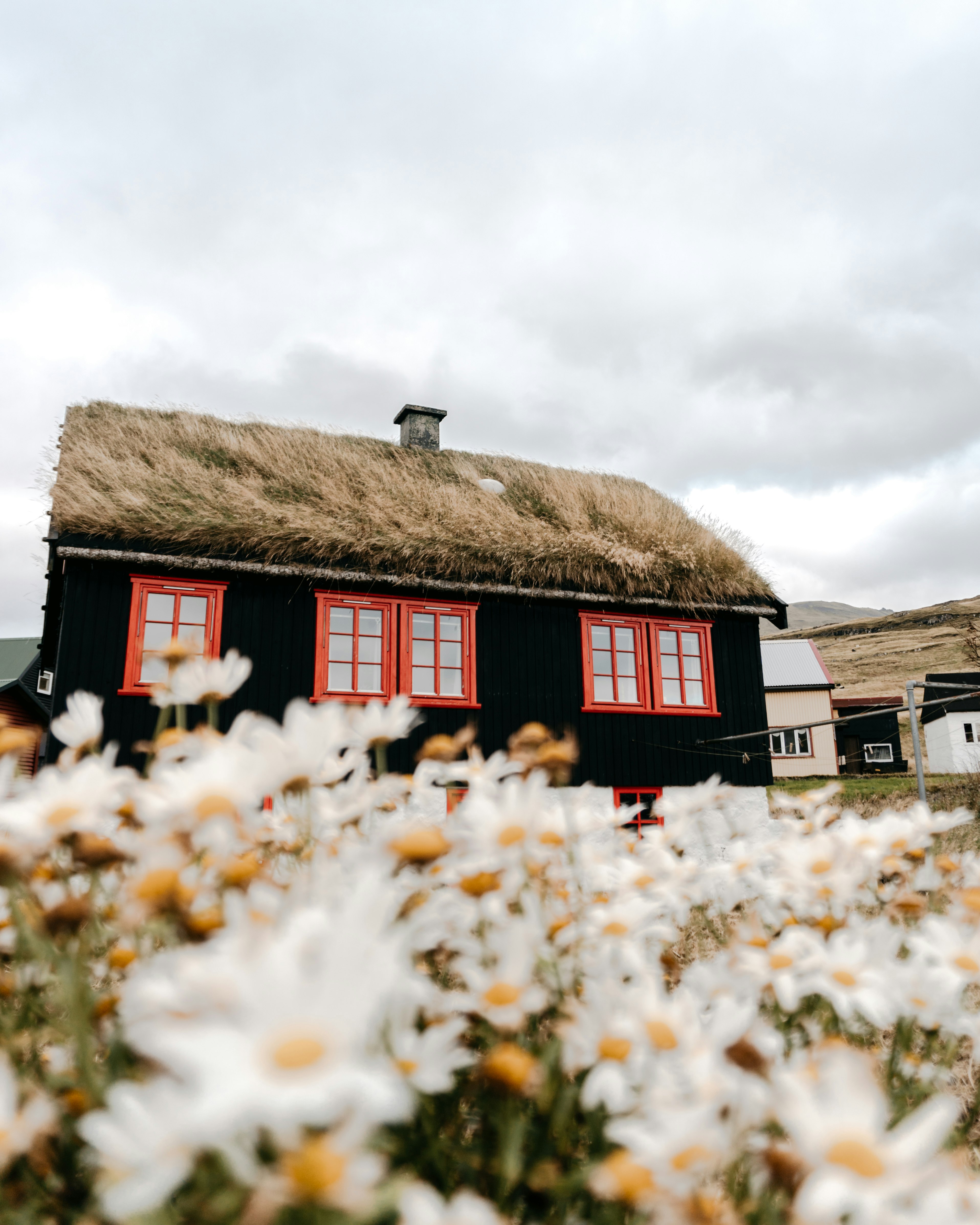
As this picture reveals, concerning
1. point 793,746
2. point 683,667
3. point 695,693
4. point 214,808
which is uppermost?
point 683,667

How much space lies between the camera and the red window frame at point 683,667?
1074 centimetres

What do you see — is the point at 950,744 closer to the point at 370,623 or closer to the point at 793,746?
the point at 793,746

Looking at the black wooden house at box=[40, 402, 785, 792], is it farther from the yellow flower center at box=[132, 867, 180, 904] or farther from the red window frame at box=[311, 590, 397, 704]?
the yellow flower center at box=[132, 867, 180, 904]

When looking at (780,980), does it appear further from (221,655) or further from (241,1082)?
(221,655)

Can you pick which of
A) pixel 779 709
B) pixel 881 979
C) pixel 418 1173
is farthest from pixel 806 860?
pixel 779 709

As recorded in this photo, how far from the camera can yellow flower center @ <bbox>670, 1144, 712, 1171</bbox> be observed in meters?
0.91

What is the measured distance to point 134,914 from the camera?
0.99 metres

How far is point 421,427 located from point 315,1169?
14094mm

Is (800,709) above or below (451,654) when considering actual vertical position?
above

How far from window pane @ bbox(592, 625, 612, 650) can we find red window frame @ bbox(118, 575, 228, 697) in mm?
4744

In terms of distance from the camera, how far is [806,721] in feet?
103

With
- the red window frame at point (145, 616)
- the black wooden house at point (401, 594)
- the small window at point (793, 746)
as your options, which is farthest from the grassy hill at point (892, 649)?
the red window frame at point (145, 616)

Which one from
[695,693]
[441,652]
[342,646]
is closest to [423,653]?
[441,652]

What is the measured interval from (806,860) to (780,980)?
332 millimetres
